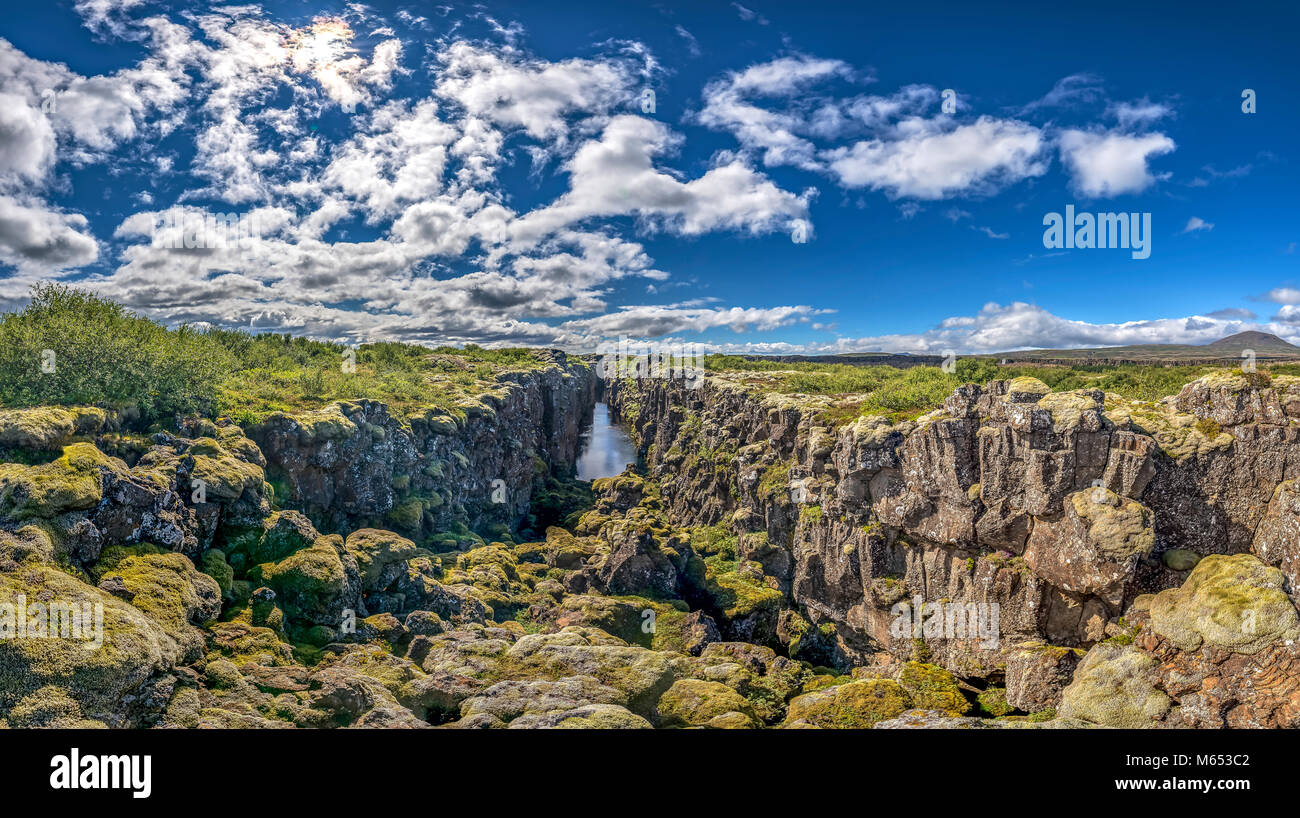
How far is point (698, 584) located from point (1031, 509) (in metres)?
27.3

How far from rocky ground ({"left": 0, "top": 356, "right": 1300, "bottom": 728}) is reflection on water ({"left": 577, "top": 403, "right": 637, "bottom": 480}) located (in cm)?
7198

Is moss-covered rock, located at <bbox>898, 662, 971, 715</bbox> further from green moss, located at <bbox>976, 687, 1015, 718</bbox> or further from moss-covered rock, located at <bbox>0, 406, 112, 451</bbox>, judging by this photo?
moss-covered rock, located at <bbox>0, 406, 112, 451</bbox>

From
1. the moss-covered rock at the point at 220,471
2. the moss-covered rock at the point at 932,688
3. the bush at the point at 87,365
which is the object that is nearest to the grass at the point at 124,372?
the bush at the point at 87,365

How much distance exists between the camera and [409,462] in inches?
1897

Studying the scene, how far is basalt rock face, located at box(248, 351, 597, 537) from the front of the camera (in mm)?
36375

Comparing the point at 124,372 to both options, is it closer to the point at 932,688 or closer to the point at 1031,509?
the point at 932,688

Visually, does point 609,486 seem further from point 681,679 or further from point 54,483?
point 54,483

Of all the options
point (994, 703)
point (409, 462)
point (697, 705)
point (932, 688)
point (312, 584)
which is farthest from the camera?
point (409, 462)

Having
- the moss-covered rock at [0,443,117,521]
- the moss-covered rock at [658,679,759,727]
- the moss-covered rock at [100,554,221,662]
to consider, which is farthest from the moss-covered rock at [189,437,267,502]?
the moss-covered rock at [658,679,759,727]

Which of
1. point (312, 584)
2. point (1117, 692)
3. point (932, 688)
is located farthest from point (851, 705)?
point (312, 584)

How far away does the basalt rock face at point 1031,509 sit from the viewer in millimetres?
25625

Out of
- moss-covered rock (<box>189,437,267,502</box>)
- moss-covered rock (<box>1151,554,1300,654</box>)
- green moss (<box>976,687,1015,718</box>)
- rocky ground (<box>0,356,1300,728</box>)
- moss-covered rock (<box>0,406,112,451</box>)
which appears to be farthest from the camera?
green moss (<box>976,687,1015,718</box>)

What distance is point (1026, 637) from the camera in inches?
1209
